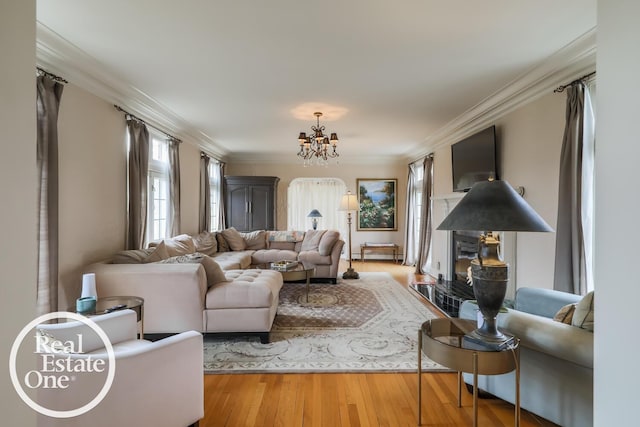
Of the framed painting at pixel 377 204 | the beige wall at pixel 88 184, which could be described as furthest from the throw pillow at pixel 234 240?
the framed painting at pixel 377 204

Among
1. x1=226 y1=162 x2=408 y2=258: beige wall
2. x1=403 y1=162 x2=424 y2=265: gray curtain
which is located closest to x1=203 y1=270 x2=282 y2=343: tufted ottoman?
x1=403 y1=162 x2=424 y2=265: gray curtain

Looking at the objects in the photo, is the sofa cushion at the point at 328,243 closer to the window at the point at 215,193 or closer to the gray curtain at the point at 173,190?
the gray curtain at the point at 173,190

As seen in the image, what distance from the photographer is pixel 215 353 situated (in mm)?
2928

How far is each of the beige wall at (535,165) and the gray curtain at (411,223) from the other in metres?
3.46

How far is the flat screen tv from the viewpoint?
415 cm

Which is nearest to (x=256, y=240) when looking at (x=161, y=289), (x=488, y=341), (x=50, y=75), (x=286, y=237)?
(x=286, y=237)

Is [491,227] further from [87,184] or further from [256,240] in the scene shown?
[256,240]

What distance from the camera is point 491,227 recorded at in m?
1.58

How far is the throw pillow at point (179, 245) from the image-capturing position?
428 cm

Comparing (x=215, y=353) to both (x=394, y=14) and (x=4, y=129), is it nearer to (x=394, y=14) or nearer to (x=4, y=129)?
(x=4, y=129)

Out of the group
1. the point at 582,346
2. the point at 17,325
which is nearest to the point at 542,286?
the point at 582,346

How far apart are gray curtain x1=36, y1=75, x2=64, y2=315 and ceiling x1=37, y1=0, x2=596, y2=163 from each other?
0.36 m

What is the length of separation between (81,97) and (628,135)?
13.1 ft

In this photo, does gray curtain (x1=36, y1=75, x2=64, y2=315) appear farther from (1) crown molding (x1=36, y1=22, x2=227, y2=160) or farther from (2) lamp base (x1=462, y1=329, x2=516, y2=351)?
(2) lamp base (x1=462, y1=329, x2=516, y2=351)
